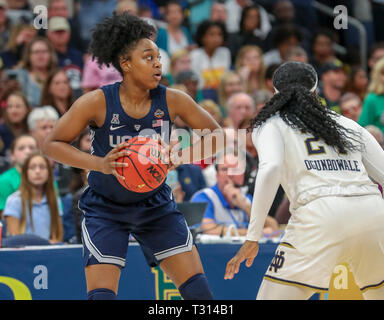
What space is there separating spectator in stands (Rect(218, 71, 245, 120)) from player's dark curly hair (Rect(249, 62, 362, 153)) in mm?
4795

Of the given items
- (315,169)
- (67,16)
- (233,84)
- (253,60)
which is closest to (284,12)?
(253,60)

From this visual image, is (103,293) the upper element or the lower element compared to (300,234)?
lower

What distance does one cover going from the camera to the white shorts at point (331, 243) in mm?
3375

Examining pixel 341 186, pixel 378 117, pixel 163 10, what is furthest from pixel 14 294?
pixel 163 10

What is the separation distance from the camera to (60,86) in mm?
7730

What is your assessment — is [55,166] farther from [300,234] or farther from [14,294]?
[300,234]

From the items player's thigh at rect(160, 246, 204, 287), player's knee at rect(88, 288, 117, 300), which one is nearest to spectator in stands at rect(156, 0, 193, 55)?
player's thigh at rect(160, 246, 204, 287)

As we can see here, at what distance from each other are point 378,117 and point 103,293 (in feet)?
14.8

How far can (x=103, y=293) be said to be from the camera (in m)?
3.65

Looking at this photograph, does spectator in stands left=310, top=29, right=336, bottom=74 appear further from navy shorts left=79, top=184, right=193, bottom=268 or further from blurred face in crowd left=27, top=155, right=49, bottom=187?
navy shorts left=79, top=184, right=193, bottom=268

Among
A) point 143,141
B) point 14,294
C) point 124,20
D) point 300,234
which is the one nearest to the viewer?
point 300,234

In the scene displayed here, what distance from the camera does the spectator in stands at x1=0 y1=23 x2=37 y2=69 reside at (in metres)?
8.68

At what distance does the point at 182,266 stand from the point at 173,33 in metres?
6.45

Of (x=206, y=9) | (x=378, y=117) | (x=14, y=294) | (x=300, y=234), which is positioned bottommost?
(x=14, y=294)
